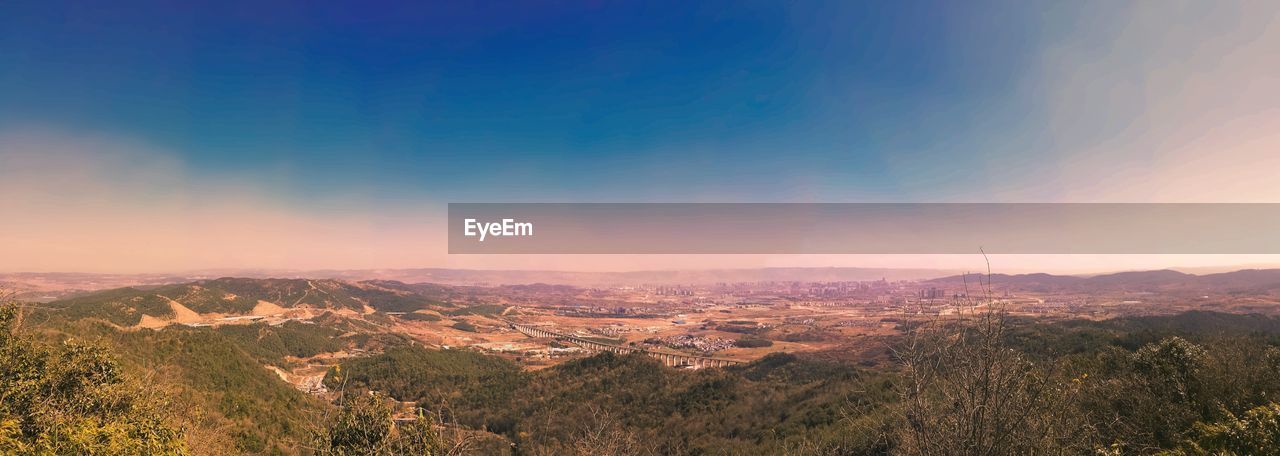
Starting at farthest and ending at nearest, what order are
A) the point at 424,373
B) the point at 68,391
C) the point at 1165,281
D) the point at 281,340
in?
the point at 1165,281, the point at 281,340, the point at 424,373, the point at 68,391

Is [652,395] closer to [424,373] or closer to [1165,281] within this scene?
[424,373]

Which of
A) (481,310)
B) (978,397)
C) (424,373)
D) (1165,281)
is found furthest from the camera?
(481,310)

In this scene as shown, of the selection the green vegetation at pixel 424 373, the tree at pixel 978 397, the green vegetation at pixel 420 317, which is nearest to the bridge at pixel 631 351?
the green vegetation at pixel 424 373

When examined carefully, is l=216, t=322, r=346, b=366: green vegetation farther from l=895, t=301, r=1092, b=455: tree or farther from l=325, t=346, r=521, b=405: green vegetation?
l=895, t=301, r=1092, b=455: tree

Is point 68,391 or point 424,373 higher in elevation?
point 68,391

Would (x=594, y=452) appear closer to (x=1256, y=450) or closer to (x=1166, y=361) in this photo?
(x=1256, y=450)

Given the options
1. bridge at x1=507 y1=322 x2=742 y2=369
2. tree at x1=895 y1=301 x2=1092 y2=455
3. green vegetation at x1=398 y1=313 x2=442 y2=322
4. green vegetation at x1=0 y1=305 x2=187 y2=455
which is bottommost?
bridge at x1=507 y1=322 x2=742 y2=369

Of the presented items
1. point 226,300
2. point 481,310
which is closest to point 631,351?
point 226,300

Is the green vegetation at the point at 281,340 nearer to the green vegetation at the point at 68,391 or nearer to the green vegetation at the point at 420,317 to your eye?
the green vegetation at the point at 420,317

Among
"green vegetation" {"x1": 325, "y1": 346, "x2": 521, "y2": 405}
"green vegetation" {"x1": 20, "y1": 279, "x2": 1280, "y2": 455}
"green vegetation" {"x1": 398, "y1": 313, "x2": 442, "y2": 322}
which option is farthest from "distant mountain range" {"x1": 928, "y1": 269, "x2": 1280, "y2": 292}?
"green vegetation" {"x1": 398, "y1": 313, "x2": 442, "y2": 322}

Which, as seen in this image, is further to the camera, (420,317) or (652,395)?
(420,317)
